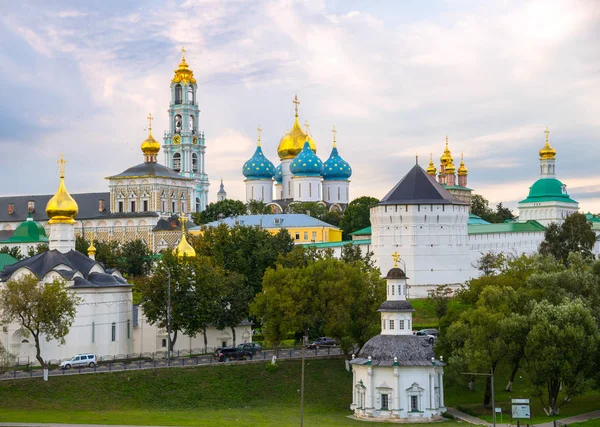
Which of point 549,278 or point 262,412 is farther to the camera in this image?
point 549,278

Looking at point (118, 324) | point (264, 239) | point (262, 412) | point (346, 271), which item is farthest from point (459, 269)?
point (262, 412)

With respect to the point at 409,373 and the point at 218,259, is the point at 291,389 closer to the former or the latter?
the point at 409,373

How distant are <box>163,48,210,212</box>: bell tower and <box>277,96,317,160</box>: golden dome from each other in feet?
50.6

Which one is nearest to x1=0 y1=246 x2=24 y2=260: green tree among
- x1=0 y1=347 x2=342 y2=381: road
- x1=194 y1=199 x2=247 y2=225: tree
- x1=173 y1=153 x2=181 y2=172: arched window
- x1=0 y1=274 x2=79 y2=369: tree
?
x1=194 y1=199 x2=247 y2=225: tree

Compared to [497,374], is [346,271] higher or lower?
higher

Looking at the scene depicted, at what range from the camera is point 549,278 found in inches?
2414

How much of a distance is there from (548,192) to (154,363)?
67.3m

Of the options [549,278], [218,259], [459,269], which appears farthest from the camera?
[459,269]

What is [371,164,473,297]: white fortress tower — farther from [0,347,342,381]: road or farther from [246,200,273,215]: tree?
[246,200,273,215]: tree

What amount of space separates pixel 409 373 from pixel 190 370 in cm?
1147

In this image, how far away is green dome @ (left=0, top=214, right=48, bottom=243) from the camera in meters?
117

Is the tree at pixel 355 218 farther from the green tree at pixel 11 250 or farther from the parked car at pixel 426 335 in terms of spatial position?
the parked car at pixel 426 335

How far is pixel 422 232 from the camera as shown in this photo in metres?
83.5

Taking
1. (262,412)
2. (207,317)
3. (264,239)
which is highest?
(264,239)
